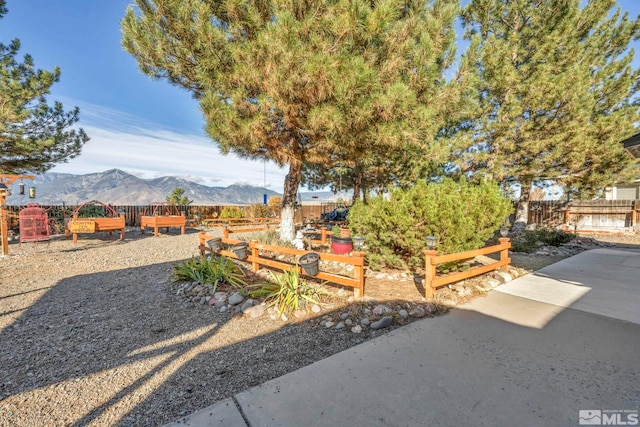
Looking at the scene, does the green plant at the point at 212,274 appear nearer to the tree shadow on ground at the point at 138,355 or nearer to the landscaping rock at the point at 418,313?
the tree shadow on ground at the point at 138,355

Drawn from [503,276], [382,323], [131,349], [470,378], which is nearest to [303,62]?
[382,323]

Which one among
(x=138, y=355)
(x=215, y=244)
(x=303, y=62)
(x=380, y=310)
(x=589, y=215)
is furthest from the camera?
(x=589, y=215)

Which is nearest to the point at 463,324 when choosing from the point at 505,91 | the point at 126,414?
the point at 126,414

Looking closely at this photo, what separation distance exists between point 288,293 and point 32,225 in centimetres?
945

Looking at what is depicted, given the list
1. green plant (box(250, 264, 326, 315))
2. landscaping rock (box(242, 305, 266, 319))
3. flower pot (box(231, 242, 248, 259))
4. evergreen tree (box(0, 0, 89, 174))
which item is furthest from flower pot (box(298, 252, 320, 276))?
evergreen tree (box(0, 0, 89, 174))

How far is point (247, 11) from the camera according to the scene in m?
5.85

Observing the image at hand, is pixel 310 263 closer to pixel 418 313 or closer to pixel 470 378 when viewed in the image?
A: pixel 418 313

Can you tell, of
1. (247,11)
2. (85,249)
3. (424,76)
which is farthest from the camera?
(85,249)

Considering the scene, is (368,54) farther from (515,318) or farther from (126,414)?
(126,414)

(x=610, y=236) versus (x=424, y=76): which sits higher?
(x=424, y=76)

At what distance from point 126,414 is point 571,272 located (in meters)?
7.67

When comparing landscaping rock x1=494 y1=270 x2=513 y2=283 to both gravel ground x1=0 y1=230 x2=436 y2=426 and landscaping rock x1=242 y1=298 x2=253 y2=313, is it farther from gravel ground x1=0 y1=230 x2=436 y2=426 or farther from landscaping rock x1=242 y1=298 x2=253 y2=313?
landscaping rock x1=242 y1=298 x2=253 y2=313

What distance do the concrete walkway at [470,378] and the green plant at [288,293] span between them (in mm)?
1273

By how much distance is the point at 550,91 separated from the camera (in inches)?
348
